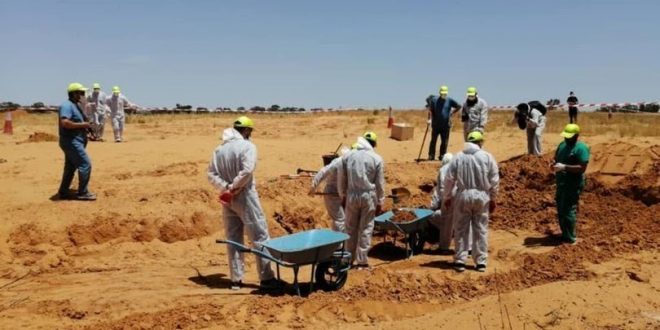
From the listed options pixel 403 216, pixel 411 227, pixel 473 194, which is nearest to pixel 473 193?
pixel 473 194

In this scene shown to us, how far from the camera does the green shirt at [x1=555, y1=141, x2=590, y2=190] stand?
31.3ft

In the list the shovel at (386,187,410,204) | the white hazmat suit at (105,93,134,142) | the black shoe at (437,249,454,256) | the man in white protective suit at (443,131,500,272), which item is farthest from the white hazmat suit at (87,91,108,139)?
the man in white protective suit at (443,131,500,272)

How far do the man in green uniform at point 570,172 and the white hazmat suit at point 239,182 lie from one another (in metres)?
4.64

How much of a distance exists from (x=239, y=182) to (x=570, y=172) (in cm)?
513

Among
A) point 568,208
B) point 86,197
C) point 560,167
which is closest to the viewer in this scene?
point 560,167

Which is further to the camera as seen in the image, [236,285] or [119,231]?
[119,231]

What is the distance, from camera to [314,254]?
7.34 meters

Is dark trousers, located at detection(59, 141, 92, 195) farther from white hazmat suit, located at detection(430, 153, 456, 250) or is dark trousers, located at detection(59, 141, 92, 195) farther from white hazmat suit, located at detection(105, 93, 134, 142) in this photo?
white hazmat suit, located at detection(105, 93, 134, 142)

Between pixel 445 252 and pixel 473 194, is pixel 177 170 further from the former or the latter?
pixel 473 194

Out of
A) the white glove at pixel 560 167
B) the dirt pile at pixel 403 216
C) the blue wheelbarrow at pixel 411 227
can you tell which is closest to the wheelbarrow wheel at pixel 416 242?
the blue wheelbarrow at pixel 411 227

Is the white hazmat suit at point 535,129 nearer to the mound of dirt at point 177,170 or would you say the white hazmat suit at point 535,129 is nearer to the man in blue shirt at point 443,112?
the man in blue shirt at point 443,112

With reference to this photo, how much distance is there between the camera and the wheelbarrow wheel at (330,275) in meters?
7.89

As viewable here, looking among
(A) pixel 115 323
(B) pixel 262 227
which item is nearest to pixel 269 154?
(B) pixel 262 227

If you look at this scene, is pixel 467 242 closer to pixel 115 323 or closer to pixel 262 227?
pixel 262 227
